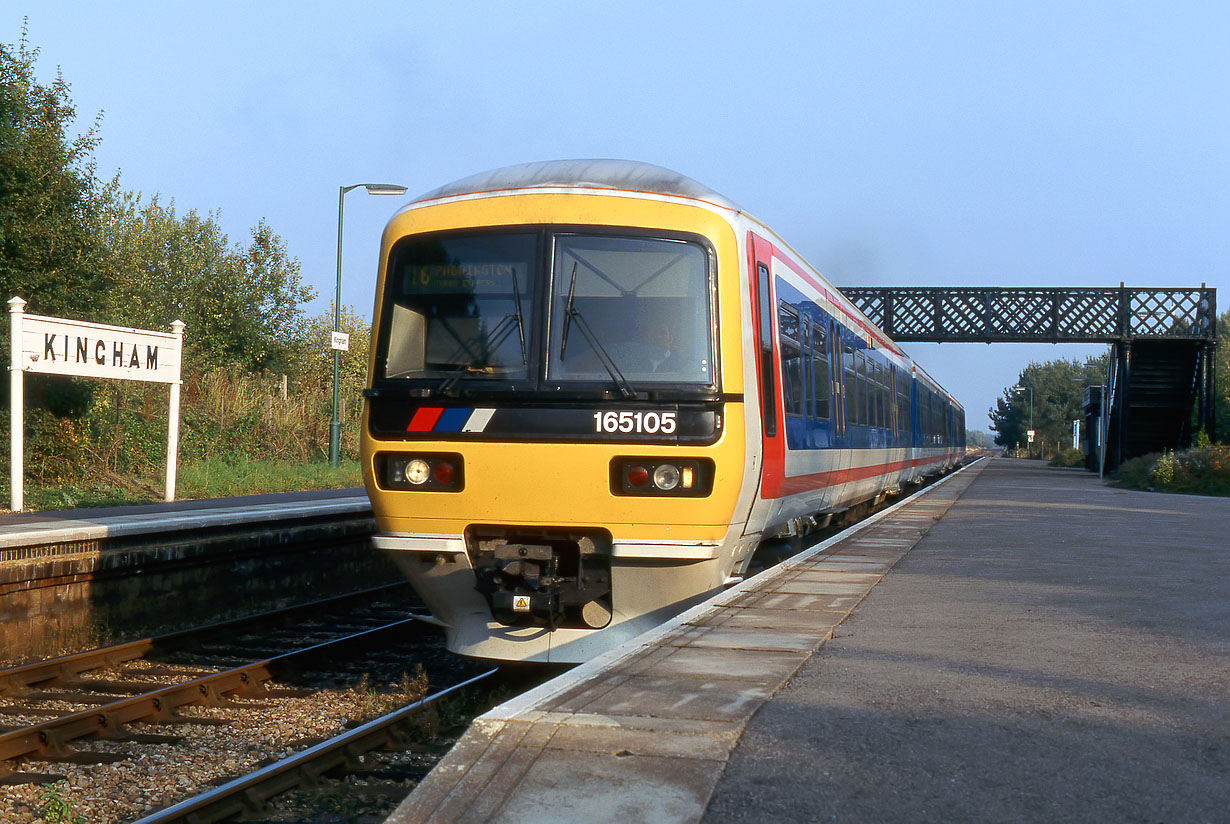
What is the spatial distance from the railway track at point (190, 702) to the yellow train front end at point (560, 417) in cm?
120

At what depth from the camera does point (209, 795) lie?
5.06 metres

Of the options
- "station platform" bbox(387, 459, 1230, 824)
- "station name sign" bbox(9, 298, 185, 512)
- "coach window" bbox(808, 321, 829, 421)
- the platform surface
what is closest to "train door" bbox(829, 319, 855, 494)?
"coach window" bbox(808, 321, 829, 421)

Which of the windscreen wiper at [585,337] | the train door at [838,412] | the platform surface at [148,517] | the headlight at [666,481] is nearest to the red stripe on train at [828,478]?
the train door at [838,412]

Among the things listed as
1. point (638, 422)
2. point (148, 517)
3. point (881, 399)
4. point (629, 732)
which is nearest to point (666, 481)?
point (638, 422)

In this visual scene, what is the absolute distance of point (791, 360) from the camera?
8711 millimetres

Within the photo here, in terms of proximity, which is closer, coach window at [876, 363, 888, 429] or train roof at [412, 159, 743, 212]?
train roof at [412, 159, 743, 212]

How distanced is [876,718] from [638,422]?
9.09ft

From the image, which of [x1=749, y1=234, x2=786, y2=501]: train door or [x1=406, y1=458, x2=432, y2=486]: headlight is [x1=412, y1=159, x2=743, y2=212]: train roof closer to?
[x1=749, y1=234, x2=786, y2=501]: train door

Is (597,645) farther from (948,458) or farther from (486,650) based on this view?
(948,458)

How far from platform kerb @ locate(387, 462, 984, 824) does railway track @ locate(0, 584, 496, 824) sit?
2.36 meters

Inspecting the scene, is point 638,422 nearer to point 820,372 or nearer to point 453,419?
point 453,419

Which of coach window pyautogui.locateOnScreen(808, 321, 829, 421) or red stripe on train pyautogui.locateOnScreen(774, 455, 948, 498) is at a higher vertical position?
coach window pyautogui.locateOnScreen(808, 321, 829, 421)

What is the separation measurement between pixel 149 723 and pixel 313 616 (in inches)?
166

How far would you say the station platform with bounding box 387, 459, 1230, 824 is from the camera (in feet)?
10.5
